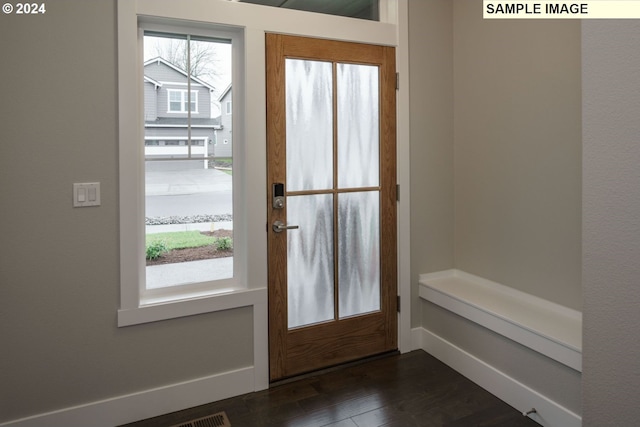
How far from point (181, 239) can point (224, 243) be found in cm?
25

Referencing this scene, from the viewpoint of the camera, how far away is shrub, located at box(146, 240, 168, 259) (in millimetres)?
2395

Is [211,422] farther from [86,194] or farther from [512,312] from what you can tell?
[512,312]

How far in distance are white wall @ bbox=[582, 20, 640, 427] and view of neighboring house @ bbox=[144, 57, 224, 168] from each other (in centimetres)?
188

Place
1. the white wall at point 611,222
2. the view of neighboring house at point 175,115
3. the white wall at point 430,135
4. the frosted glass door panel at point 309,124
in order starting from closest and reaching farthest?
the white wall at point 611,222 < the view of neighboring house at point 175,115 < the frosted glass door panel at point 309,124 < the white wall at point 430,135

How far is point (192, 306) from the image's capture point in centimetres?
236

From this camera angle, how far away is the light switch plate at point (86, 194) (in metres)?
2.11

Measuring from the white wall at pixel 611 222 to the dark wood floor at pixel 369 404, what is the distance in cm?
115

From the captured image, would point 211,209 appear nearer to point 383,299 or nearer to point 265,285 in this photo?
point 265,285

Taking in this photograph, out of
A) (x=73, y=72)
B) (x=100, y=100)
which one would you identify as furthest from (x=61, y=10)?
(x=100, y=100)

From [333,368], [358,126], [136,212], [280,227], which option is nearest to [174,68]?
[136,212]

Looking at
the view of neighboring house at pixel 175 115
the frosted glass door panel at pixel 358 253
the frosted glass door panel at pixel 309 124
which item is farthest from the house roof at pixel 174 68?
the frosted glass door panel at pixel 358 253

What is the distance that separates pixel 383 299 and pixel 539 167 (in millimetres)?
1288

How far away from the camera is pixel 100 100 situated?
214 centimetres

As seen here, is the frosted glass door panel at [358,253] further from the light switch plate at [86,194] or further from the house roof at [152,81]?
the light switch plate at [86,194]
